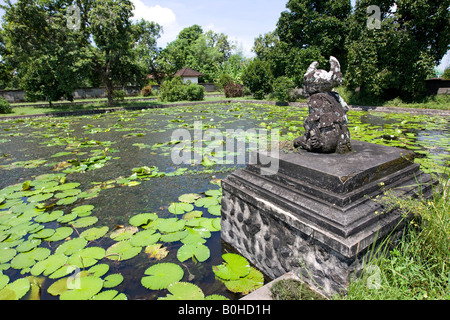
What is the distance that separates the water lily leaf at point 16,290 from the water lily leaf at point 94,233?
663 mm

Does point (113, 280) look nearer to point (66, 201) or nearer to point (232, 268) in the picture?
point (232, 268)

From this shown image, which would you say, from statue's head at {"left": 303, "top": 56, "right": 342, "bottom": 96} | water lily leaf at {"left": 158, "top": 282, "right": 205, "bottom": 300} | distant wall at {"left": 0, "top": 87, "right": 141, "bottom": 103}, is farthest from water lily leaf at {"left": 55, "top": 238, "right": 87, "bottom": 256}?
distant wall at {"left": 0, "top": 87, "right": 141, "bottom": 103}

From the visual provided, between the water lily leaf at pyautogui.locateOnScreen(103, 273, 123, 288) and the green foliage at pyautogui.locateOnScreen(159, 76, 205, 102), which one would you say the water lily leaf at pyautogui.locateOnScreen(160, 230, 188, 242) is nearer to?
the water lily leaf at pyautogui.locateOnScreen(103, 273, 123, 288)

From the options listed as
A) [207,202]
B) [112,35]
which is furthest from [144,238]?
[112,35]

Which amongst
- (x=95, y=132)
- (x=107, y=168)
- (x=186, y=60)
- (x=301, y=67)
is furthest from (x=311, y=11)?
(x=186, y=60)

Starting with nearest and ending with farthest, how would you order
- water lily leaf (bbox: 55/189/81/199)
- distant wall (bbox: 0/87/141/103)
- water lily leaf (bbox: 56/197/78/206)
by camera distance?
water lily leaf (bbox: 56/197/78/206)
water lily leaf (bbox: 55/189/81/199)
distant wall (bbox: 0/87/141/103)

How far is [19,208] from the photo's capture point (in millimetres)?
3283

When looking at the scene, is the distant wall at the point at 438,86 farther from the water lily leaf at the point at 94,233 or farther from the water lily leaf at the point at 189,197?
the water lily leaf at the point at 94,233

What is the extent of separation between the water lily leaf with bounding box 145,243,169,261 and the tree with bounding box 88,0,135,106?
15.0m

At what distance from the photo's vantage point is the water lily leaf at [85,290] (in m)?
1.85

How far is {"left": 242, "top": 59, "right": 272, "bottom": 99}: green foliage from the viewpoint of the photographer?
64.7 ft

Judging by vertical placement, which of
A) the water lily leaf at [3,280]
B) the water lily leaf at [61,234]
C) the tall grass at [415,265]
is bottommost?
the water lily leaf at [3,280]

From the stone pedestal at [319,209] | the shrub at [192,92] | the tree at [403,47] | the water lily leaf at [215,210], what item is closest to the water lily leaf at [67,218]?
the water lily leaf at [215,210]
